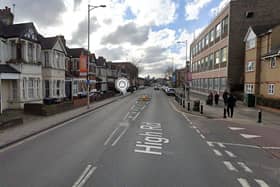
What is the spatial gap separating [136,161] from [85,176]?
172 centimetres

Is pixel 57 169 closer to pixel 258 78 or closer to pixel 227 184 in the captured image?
pixel 227 184

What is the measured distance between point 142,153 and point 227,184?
2.99 metres

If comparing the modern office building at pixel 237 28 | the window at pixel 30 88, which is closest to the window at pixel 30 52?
the window at pixel 30 88

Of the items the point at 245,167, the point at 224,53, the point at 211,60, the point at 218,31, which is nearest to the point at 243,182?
the point at 245,167

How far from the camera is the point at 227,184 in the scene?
5.03 meters

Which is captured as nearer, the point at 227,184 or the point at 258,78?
the point at 227,184

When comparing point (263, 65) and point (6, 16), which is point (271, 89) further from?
point (6, 16)

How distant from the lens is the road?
516 centimetres

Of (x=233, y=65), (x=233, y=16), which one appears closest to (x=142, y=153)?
(x=233, y=65)

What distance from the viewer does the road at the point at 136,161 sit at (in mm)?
5157

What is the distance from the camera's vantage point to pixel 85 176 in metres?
5.35

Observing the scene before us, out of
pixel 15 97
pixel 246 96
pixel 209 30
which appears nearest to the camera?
pixel 15 97

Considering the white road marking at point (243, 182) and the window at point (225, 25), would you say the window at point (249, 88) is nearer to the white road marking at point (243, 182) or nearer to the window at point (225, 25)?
the window at point (225, 25)

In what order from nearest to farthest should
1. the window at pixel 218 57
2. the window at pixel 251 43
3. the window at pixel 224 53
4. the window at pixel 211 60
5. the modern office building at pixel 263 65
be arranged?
1. the modern office building at pixel 263 65
2. the window at pixel 251 43
3. the window at pixel 224 53
4. the window at pixel 218 57
5. the window at pixel 211 60
